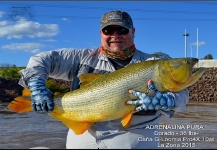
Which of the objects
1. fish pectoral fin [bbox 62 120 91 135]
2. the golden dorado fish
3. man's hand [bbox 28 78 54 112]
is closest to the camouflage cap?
the golden dorado fish

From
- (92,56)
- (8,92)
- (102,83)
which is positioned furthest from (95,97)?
(8,92)

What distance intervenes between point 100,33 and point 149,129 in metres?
1.21

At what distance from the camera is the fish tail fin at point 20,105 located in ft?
11.8

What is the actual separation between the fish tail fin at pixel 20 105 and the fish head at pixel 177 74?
1328 millimetres

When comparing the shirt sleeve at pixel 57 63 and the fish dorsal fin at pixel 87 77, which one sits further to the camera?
the shirt sleeve at pixel 57 63

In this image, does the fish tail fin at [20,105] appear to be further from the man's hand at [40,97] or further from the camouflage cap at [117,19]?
the camouflage cap at [117,19]

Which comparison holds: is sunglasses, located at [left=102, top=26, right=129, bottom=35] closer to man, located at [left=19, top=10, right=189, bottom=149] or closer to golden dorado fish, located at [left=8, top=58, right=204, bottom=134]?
man, located at [left=19, top=10, right=189, bottom=149]

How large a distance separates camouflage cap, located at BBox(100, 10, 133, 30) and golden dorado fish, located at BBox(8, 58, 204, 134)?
0.59 m

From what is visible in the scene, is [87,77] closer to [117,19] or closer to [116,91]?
[116,91]

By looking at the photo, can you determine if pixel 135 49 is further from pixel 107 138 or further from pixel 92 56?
pixel 107 138

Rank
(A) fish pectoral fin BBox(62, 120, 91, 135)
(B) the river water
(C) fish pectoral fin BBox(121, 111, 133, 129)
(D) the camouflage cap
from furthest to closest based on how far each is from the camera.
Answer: (B) the river water, (D) the camouflage cap, (A) fish pectoral fin BBox(62, 120, 91, 135), (C) fish pectoral fin BBox(121, 111, 133, 129)

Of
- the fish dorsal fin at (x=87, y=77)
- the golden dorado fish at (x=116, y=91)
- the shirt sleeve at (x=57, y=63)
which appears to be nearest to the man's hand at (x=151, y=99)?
the golden dorado fish at (x=116, y=91)

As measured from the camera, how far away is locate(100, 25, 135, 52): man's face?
4.07 meters

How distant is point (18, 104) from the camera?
11.8 ft
